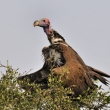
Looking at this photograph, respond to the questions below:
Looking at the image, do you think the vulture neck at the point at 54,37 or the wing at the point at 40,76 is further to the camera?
the vulture neck at the point at 54,37

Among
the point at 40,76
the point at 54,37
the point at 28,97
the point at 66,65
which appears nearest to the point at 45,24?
the point at 54,37

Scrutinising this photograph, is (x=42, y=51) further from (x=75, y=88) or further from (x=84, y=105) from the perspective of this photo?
(x=84, y=105)

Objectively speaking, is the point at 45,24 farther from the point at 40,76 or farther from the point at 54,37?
the point at 40,76

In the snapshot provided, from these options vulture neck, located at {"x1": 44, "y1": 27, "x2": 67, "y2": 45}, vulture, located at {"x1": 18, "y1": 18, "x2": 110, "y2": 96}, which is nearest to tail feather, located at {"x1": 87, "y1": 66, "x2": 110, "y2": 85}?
vulture, located at {"x1": 18, "y1": 18, "x2": 110, "y2": 96}

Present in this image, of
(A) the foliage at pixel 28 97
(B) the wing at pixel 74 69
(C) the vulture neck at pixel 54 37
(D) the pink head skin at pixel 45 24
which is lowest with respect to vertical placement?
(A) the foliage at pixel 28 97

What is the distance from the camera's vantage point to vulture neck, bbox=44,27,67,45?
10802 millimetres

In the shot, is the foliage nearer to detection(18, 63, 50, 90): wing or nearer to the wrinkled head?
detection(18, 63, 50, 90): wing

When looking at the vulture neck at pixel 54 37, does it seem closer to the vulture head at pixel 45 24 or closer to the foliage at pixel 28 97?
the vulture head at pixel 45 24

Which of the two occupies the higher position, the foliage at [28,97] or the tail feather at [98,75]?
the tail feather at [98,75]

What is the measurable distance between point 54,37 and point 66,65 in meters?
1.29

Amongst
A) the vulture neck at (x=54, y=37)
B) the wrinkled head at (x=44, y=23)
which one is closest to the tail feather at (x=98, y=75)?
the vulture neck at (x=54, y=37)

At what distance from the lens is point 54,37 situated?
1097cm

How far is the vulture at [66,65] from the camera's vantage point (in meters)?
9.81

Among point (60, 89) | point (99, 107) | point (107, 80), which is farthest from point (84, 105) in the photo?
point (107, 80)
